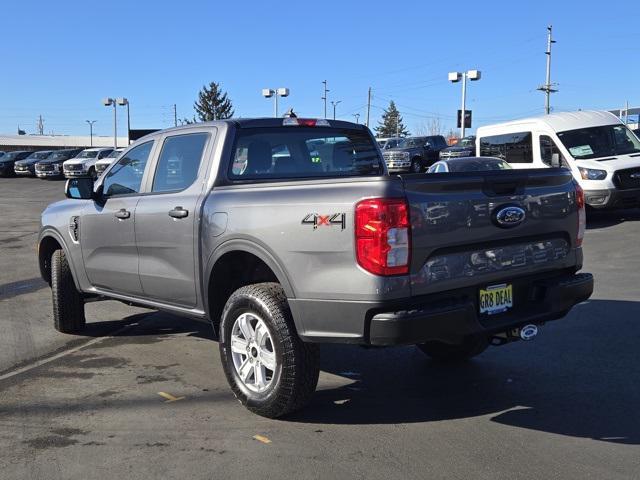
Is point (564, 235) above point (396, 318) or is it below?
above

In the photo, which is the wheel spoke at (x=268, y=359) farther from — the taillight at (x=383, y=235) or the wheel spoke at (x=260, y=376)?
the taillight at (x=383, y=235)

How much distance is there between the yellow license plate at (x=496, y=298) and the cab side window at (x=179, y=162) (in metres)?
2.28

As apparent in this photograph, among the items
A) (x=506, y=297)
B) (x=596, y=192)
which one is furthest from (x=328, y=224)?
(x=596, y=192)

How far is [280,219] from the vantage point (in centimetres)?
397

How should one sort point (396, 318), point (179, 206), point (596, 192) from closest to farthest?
point (396, 318) → point (179, 206) → point (596, 192)

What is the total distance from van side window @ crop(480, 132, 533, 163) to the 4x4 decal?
11.9 metres

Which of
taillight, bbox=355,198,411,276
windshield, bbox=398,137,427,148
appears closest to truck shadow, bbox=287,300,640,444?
taillight, bbox=355,198,411,276

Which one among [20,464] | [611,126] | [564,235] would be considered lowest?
[20,464]

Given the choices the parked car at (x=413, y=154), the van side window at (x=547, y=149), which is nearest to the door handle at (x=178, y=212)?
the van side window at (x=547, y=149)

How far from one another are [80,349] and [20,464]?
2468mm

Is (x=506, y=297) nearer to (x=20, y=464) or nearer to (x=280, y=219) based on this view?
(x=280, y=219)

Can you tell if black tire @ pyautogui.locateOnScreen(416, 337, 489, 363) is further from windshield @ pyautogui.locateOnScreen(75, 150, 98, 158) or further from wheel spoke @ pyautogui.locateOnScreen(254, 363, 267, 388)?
windshield @ pyautogui.locateOnScreen(75, 150, 98, 158)

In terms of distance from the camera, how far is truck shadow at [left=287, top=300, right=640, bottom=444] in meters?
4.20

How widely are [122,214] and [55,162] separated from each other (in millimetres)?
35647
